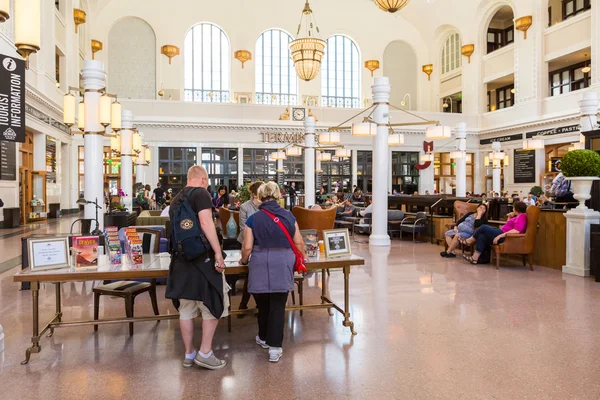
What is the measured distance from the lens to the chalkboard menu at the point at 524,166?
18.0 m

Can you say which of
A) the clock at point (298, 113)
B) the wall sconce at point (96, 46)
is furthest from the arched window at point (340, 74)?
the wall sconce at point (96, 46)

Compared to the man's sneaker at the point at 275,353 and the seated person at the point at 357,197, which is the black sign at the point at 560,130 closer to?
the seated person at the point at 357,197

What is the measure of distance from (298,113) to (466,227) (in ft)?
42.9

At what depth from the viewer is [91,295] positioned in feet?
16.8

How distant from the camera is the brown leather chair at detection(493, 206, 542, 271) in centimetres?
674

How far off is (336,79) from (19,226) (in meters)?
14.7

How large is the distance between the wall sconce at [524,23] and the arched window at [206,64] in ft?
39.0

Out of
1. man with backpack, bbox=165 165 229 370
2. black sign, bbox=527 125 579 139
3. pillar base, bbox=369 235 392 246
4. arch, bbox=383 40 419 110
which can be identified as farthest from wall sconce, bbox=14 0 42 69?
arch, bbox=383 40 419 110

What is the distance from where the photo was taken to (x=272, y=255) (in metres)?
3.22

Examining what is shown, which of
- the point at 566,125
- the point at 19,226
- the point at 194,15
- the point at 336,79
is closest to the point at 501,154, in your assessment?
the point at 566,125

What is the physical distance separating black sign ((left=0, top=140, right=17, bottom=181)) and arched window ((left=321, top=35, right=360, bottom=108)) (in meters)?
13.1

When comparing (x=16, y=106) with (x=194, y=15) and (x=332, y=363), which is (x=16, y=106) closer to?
(x=332, y=363)

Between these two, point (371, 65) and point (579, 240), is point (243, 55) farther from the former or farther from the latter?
point (579, 240)

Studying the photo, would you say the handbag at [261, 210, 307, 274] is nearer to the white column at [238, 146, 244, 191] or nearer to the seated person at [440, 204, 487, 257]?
the seated person at [440, 204, 487, 257]
